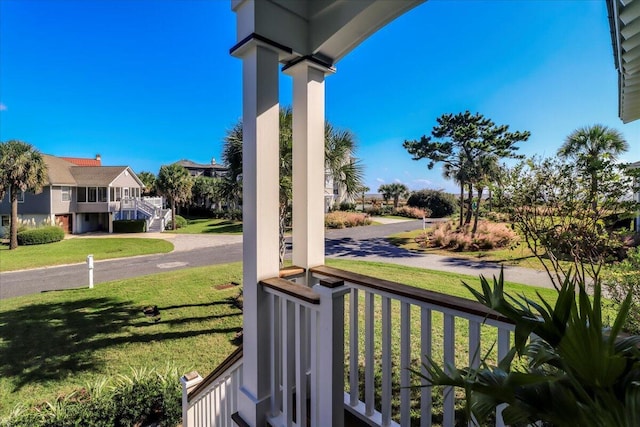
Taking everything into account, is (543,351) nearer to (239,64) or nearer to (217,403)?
(239,64)

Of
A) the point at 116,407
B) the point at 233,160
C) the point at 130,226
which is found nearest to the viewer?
the point at 116,407

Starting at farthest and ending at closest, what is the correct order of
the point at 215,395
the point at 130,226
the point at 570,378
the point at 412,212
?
the point at 412,212, the point at 130,226, the point at 215,395, the point at 570,378

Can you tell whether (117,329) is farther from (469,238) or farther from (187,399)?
(469,238)

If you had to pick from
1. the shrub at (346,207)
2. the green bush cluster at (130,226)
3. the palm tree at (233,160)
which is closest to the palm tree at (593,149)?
the palm tree at (233,160)

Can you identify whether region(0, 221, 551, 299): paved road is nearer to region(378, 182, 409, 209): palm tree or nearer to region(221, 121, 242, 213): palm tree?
region(221, 121, 242, 213): palm tree

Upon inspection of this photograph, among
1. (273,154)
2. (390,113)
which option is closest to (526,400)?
(273,154)

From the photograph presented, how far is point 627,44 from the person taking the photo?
161 cm

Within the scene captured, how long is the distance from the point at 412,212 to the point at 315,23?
17844 mm

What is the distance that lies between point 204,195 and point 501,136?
23.0 meters

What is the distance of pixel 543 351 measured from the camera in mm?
745

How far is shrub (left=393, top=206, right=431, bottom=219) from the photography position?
17.4 metres

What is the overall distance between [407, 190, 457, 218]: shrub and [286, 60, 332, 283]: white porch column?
1531 cm

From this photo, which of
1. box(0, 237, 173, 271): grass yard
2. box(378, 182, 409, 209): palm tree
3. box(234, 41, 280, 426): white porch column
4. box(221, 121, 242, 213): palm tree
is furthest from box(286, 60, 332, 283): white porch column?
box(378, 182, 409, 209): palm tree

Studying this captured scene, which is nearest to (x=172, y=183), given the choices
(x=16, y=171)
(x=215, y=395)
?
(x=16, y=171)
